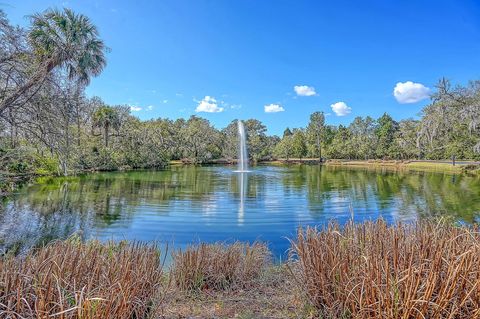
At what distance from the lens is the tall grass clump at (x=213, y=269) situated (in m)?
4.93

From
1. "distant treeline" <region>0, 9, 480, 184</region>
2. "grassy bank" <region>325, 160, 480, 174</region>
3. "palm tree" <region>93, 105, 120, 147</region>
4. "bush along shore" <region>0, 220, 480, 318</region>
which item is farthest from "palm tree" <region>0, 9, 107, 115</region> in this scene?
"grassy bank" <region>325, 160, 480, 174</region>

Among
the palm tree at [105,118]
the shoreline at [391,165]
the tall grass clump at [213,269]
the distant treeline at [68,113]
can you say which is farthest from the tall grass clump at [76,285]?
the palm tree at [105,118]

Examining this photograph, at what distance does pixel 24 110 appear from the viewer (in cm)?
759

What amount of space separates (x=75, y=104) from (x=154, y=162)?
42119mm

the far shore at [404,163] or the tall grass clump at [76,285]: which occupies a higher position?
Answer: the far shore at [404,163]

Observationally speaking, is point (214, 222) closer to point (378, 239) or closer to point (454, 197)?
point (378, 239)

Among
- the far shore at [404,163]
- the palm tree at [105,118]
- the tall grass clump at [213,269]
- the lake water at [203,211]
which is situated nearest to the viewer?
the tall grass clump at [213,269]

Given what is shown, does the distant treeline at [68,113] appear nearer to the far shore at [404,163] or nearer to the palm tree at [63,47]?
the palm tree at [63,47]

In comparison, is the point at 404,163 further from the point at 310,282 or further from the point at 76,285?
the point at 76,285

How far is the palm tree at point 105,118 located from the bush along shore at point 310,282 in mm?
43724

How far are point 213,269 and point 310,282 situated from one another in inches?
87.8

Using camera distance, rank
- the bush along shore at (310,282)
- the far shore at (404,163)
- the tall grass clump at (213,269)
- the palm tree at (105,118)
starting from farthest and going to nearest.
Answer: the palm tree at (105,118) → the far shore at (404,163) → the tall grass clump at (213,269) → the bush along shore at (310,282)

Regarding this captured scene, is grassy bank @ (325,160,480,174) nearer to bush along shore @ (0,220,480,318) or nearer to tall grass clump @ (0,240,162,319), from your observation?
bush along shore @ (0,220,480,318)

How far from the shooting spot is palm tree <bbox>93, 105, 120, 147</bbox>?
142 feet
